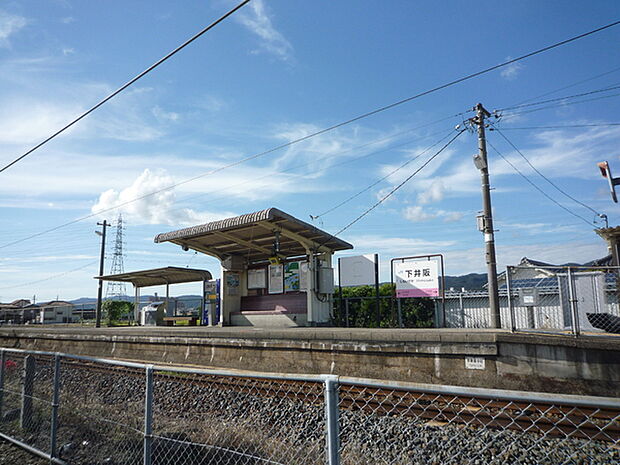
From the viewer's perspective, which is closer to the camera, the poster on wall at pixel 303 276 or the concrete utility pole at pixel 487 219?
the concrete utility pole at pixel 487 219

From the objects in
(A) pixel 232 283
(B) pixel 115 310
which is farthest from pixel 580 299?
(B) pixel 115 310

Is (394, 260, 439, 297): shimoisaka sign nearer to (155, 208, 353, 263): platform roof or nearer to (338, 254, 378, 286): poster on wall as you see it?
(338, 254, 378, 286): poster on wall

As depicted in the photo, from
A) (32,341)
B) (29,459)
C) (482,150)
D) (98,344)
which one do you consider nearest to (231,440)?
(29,459)

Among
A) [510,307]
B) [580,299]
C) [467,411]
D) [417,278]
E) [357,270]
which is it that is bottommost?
[467,411]

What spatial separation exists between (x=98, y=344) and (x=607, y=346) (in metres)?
16.6

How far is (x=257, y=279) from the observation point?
1827 centimetres

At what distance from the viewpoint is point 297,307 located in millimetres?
16250

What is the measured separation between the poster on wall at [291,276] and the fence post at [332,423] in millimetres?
13786

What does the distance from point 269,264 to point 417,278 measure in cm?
600

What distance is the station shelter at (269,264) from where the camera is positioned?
1548cm

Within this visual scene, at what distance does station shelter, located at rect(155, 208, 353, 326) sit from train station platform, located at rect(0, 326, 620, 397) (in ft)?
13.0

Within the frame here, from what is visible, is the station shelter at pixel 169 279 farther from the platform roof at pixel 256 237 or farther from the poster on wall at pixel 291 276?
the poster on wall at pixel 291 276

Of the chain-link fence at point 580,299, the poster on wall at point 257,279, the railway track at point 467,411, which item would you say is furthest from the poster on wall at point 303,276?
the chain-link fence at point 580,299

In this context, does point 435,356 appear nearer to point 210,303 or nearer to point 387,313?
point 387,313
